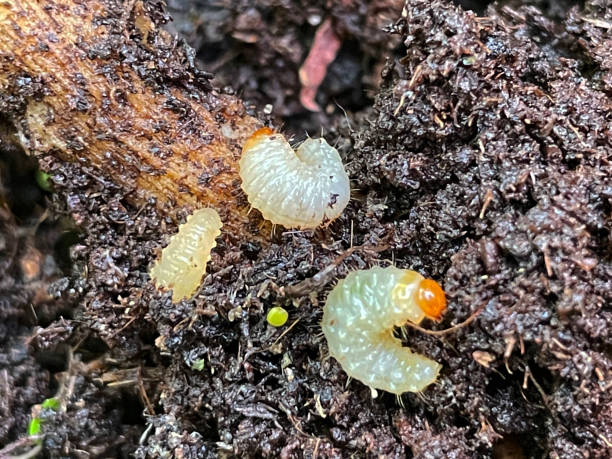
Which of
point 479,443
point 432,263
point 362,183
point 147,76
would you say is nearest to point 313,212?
point 362,183

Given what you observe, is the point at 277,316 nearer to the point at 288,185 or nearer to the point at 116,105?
the point at 288,185

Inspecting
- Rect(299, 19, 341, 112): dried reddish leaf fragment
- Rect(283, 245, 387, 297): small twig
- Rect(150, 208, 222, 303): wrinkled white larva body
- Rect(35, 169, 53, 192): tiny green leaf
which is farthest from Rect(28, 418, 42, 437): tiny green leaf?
Rect(299, 19, 341, 112): dried reddish leaf fragment

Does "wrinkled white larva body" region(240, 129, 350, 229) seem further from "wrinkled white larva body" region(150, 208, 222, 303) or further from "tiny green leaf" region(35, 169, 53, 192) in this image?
"tiny green leaf" region(35, 169, 53, 192)

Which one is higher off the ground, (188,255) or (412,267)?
(412,267)

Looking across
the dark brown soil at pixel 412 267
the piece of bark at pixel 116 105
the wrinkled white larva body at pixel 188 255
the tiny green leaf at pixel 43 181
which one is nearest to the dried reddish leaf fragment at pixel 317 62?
the dark brown soil at pixel 412 267

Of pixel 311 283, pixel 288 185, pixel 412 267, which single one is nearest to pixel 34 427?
pixel 311 283
